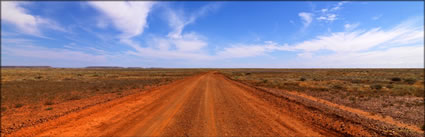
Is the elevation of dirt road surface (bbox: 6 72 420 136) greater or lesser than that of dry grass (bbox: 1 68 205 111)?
greater

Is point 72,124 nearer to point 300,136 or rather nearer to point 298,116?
point 300,136

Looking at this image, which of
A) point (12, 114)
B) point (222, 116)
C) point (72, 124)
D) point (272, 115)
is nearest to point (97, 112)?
point (72, 124)

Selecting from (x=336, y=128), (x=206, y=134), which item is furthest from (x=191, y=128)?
(x=336, y=128)

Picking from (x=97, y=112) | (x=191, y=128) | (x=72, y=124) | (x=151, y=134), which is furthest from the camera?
(x=97, y=112)

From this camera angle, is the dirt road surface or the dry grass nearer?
the dirt road surface

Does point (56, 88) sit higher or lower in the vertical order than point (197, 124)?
lower

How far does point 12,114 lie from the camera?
8.83m

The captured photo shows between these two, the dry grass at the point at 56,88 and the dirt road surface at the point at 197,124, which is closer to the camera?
the dirt road surface at the point at 197,124

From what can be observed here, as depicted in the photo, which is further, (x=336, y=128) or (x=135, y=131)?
(x=336, y=128)

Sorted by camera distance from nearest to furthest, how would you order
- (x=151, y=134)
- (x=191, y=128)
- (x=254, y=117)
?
(x=151, y=134)
(x=191, y=128)
(x=254, y=117)

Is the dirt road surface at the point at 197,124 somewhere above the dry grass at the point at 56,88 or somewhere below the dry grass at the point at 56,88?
above

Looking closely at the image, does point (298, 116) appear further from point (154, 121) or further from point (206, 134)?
point (154, 121)

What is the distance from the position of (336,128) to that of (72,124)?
9312mm

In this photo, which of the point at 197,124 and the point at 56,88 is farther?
the point at 56,88
